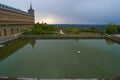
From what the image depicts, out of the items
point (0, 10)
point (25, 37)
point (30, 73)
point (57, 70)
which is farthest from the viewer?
point (25, 37)

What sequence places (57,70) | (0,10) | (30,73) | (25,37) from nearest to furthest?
(30,73)
(57,70)
(0,10)
(25,37)

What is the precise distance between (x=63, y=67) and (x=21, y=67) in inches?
137

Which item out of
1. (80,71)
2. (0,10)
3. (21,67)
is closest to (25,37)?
(0,10)

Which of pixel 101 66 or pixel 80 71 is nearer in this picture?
pixel 80 71

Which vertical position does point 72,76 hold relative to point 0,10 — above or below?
below

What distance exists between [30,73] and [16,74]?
985mm

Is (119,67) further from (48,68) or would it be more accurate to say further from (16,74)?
(16,74)

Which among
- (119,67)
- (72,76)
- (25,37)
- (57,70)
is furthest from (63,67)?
(25,37)

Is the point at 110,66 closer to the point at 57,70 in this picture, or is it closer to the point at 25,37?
the point at 57,70

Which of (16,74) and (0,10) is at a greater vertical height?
(0,10)

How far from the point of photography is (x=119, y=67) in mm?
14320

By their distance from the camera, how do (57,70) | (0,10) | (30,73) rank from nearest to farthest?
(30,73), (57,70), (0,10)

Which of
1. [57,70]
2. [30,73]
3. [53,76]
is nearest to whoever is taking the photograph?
[53,76]

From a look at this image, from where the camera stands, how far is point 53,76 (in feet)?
38.7
